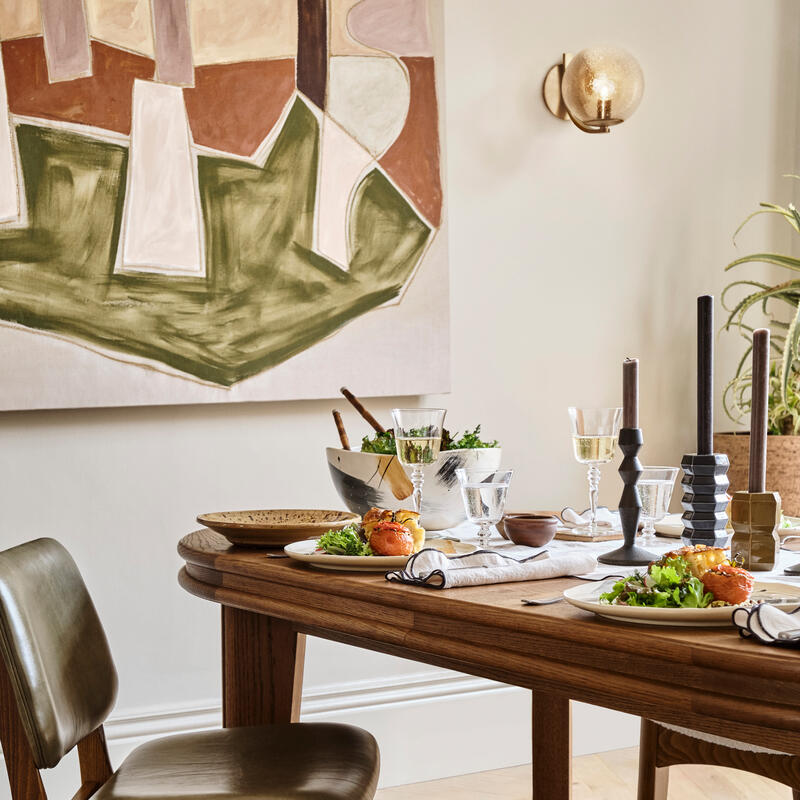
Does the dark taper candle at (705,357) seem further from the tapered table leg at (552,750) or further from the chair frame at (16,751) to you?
the chair frame at (16,751)

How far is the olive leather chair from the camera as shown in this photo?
137 centimetres

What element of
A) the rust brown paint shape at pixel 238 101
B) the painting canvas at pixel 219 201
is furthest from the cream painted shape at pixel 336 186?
the rust brown paint shape at pixel 238 101

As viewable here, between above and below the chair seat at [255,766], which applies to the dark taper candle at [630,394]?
above

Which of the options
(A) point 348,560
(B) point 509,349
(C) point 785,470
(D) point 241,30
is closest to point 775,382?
(C) point 785,470

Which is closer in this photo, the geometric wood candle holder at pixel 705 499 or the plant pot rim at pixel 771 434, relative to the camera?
the geometric wood candle holder at pixel 705 499

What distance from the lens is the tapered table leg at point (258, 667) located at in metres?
1.68

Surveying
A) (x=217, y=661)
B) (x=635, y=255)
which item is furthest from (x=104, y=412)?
(x=635, y=255)

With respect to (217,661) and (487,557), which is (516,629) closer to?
(487,557)

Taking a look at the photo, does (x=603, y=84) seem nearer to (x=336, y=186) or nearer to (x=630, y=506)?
(x=336, y=186)

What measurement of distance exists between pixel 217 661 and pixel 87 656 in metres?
0.95

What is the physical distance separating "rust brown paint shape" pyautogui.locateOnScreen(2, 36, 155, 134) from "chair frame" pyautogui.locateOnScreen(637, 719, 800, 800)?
1.68 m

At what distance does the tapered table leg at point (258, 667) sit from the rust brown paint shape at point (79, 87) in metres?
1.21

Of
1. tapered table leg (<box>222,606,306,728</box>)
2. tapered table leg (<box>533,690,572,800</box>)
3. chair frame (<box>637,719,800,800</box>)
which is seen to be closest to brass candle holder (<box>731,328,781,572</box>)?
chair frame (<box>637,719,800,800</box>)

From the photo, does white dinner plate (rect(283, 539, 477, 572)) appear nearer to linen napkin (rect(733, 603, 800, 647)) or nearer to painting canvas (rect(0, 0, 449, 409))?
linen napkin (rect(733, 603, 800, 647))
